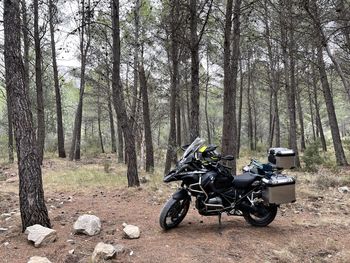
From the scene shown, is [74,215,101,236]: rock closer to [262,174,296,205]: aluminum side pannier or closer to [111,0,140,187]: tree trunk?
[262,174,296,205]: aluminum side pannier

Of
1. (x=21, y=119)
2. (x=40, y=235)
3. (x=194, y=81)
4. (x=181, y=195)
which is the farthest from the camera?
(x=194, y=81)

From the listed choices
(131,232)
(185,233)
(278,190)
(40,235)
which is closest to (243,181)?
(278,190)

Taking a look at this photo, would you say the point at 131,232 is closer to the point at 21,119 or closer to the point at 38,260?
the point at 38,260

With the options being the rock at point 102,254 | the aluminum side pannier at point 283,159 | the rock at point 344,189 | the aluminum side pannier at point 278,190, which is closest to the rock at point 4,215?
the rock at point 102,254

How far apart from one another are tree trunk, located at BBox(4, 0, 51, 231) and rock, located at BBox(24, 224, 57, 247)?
282mm

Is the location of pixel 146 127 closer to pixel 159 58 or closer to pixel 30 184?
pixel 159 58

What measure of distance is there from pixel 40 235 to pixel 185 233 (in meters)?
1.97

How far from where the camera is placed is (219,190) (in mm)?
5219

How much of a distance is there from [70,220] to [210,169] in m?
2.49

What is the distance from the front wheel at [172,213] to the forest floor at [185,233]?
13 cm

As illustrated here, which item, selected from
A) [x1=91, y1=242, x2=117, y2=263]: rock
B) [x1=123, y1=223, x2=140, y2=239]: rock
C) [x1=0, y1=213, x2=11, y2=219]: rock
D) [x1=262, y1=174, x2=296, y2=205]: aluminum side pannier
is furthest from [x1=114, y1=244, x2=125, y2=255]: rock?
[x1=0, y1=213, x2=11, y2=219]: rock

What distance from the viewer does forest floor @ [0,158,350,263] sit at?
4223 millimetres

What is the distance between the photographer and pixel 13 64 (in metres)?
4.70

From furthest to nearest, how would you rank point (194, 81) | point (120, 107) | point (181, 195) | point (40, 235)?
point (120, 107) < point (194, 81) < point (181, 195) < point (40, 235)
